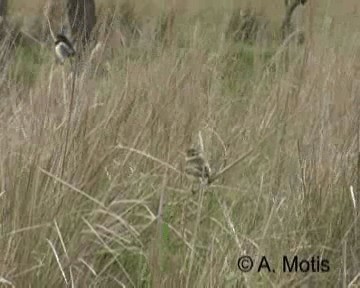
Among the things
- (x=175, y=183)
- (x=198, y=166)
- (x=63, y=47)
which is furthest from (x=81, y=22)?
(x=198, y=166)

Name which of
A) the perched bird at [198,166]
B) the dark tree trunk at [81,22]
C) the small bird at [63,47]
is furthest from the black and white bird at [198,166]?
the dark tree trunk at [81,22]

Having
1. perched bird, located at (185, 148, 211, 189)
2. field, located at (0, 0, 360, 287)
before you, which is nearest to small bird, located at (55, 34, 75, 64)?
field, located at (0, 0, 360, 287)

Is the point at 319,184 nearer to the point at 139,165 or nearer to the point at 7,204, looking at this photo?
the point at 139,165

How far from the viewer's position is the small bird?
209 cm

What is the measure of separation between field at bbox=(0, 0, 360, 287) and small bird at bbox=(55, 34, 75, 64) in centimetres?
5

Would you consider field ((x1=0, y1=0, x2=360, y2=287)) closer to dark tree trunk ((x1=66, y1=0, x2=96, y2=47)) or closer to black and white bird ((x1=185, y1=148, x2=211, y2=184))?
black and white bird ((x1=185, y1=148, x2=211, y2=184))

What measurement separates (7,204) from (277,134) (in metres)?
0.64

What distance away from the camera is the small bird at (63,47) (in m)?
2.09

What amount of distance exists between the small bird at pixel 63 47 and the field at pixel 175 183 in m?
0.05

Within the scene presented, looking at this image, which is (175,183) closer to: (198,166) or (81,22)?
(198,166)

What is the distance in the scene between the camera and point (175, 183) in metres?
1.78

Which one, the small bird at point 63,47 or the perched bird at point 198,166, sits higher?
the small bird at point 63,47

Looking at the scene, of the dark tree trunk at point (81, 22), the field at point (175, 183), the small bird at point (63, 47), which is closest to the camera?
the field at point (175, 183)

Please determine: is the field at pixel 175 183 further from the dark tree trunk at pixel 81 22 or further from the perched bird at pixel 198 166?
the dark tree trunk at pixel 81 22
